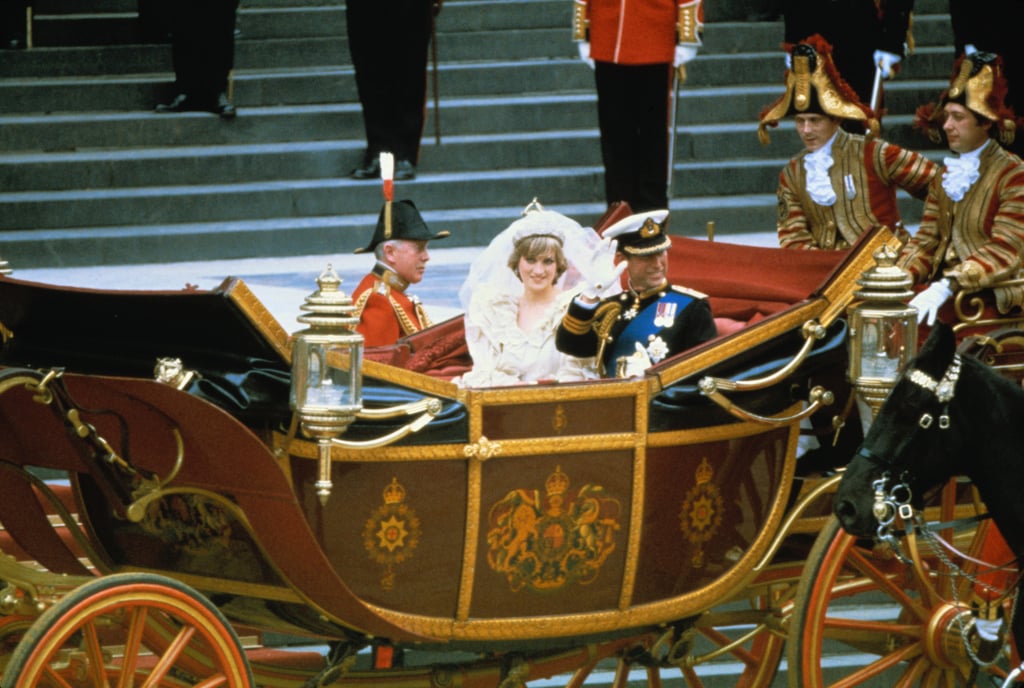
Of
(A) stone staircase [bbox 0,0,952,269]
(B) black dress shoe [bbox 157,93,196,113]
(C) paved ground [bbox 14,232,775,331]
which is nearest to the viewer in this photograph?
(C) paved ground [bbox 14,232,775,331]

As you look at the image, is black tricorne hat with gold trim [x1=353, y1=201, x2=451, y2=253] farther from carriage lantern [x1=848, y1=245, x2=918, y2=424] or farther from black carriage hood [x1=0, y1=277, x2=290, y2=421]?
black carriage hood [x1=0, y1=277, x2=290, y2=421]

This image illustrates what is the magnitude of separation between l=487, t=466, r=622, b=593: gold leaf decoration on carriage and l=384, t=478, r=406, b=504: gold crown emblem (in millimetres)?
226

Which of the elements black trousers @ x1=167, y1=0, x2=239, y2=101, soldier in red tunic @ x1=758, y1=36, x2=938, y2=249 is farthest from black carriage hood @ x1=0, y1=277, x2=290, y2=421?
black trousers @ x1=167, y1=0, x2=239, y2=101

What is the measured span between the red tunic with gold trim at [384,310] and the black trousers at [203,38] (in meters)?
4.18

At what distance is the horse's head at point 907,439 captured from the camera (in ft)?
12.3

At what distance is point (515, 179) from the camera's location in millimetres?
9469

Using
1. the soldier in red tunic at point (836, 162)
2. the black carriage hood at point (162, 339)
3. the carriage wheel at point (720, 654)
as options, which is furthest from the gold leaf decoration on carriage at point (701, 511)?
the soldier in red tunic at point (836, 162)

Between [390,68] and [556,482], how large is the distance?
533 cm

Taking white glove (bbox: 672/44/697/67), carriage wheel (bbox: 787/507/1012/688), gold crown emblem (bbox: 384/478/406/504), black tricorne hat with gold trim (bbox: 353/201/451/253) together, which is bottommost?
carriage wheel (bbox: 787/507/1012/688)

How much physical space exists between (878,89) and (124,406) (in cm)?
515

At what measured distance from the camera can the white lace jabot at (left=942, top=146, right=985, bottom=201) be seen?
577 cm

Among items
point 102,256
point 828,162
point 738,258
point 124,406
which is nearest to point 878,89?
point 828,162

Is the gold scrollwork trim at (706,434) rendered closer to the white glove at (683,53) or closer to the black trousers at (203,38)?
the white glove at (683,53)

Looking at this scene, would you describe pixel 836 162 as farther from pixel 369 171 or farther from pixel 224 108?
pixel 224 108
